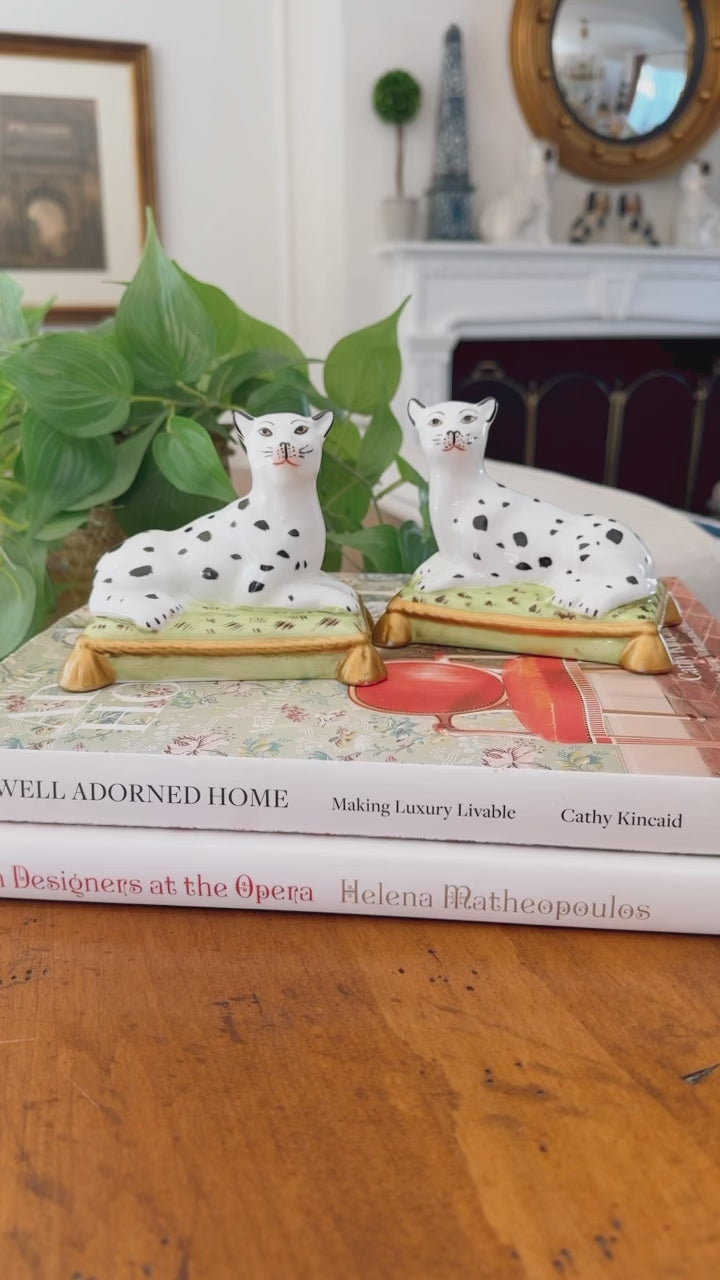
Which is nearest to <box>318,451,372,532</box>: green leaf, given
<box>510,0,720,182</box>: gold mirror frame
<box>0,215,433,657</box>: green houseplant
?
<box>0,215,433,657</box>: green houseplant

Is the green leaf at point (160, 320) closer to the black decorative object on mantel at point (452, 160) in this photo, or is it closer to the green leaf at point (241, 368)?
the green leaf at point (241, 368)

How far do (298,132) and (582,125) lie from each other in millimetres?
811

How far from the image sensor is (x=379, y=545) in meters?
0.67

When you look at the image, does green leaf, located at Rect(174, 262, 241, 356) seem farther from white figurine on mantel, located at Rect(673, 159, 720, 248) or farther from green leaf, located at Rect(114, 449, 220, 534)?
white figurine on mantel, located at Rect(673, 159, 720, 248)

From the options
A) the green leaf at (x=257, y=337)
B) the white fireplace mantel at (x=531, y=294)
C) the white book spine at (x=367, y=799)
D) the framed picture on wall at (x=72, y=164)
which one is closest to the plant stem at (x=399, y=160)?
the white fireplace mantel at (x=531, y=294)

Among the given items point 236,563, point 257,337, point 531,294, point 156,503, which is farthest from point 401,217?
point 236,563

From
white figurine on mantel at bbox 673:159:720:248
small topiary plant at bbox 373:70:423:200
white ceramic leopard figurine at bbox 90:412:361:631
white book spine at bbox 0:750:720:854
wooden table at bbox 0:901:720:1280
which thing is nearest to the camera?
wooden table at bbox 0:901:720:1280

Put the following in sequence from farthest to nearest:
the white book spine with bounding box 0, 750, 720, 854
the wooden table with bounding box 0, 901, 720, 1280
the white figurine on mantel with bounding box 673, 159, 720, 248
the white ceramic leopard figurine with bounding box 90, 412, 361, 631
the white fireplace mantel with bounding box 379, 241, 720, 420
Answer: the white figurine on mantel with bounding box 673, 159, 720, 248
the white fireplace mantel with bounding box 379, 241, 720, 420
the white ceramic leopard figurine with bounding box 90, 412, 361, 631
the white book spine with bounding box 0, 750, 720, 854
the wooden table with bounding box 0, 901, 720, 1280

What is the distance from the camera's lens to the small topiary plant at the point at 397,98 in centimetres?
247

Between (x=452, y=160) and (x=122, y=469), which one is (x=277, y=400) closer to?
(x=122, y=469)

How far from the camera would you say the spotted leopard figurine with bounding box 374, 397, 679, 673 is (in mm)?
515

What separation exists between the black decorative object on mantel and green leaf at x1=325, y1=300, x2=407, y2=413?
2154mm

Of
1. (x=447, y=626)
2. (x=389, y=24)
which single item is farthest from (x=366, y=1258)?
(x=389, y=24)

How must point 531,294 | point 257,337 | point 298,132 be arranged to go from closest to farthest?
point 257,337 < point 531,294 < point 298,132
